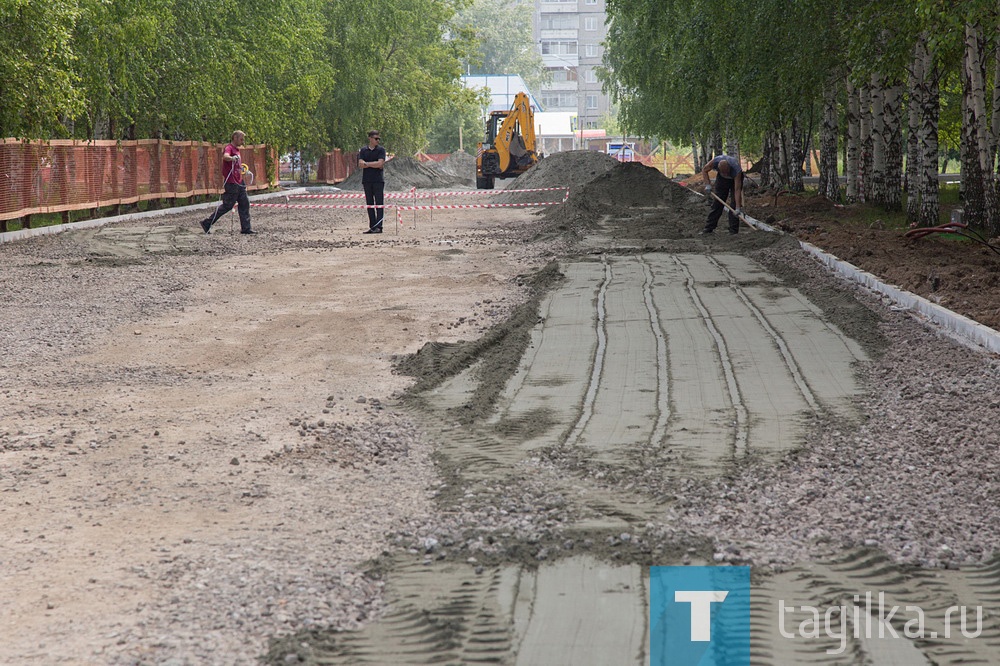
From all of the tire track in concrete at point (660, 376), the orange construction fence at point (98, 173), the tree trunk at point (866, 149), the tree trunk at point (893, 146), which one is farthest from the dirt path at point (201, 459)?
the tree trunk at point (866, 149)

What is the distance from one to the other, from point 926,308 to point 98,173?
62.5 feet

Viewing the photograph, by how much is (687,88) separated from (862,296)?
10207 mm

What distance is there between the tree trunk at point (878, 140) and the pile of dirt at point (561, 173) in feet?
32.7

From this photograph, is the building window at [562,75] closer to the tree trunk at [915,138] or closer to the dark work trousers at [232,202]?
the tree trunk at [915,138]

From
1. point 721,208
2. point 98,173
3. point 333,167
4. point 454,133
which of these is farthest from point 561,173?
point 454,133

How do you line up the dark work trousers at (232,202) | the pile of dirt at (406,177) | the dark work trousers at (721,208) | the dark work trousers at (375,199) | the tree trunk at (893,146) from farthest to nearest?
the pile of dirt at (406,177), the tree trunk at (893,146), the dark work trousers at (375,199), the dark work trousers at (232,202), the dark work trousers at (721,208)

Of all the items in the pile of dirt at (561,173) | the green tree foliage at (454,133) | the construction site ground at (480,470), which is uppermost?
the green tree foliage at (454,133)

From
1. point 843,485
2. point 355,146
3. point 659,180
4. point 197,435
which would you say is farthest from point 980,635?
point 355,146

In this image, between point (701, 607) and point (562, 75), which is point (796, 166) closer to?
point (701, 607)

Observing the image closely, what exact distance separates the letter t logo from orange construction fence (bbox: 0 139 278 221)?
18.0 meters

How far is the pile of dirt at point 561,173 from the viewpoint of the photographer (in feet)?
107

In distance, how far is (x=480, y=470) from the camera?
5.55m

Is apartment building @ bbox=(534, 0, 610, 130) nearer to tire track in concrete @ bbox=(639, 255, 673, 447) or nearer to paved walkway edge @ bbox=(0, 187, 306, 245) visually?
paved walkway edge @ bbox=(0, 187, 306, 245)

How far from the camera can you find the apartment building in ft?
438
